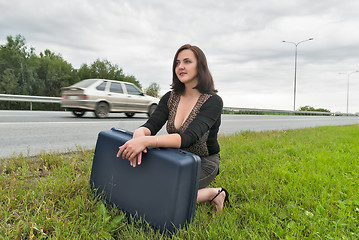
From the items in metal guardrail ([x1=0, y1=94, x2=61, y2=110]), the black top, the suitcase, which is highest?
metal guardrail ([x1=0, y1=94, x2=61, y2=110])

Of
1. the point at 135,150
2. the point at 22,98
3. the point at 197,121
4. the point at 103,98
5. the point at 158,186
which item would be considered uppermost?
the point at 22,98

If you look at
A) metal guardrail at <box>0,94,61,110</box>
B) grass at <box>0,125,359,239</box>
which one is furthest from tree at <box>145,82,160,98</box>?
grass at <box>0,125,359,239</box>

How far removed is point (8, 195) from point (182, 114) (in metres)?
1.73

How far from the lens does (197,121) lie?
2084 mm

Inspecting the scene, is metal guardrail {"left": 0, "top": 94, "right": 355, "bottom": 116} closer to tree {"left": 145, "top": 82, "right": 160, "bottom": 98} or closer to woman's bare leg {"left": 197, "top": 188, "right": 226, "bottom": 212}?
woman's bare leg {"left": 197, "top": 188, "right": 226, "bottom": 212}

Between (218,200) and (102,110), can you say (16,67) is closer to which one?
(102,110)

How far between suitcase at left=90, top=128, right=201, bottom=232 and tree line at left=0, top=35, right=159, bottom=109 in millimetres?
38708

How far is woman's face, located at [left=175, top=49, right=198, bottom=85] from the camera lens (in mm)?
2266

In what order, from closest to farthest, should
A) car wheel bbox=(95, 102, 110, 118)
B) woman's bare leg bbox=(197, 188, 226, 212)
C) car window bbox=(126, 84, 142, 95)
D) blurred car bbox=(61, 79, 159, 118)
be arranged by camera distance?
woman's bare leg bbox=(197, 188, 226, 212) → blurred car bbox=(61, 79, 159, 118) → car wheel bbox=(95, 102, 110, 118) → car window bbox=(126, 84, 142, 95)

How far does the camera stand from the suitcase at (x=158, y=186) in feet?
5.75

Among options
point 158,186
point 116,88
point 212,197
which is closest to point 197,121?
point 158,186

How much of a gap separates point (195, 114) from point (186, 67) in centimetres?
41

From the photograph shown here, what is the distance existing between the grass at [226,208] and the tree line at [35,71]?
3760cm

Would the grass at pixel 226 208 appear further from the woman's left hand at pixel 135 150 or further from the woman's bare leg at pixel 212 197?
the woman's left hand at pixel 135 150
